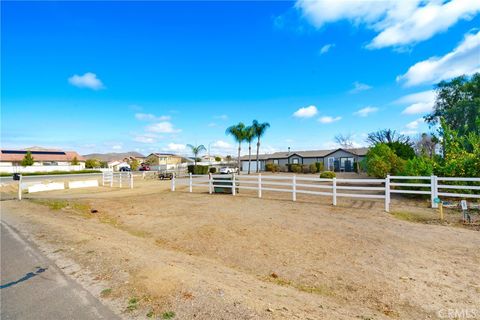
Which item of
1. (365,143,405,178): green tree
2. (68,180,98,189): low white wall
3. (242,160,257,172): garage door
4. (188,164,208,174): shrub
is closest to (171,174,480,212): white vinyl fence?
(365,143,405,178): green tree

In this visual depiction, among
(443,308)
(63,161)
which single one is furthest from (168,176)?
(63,161)

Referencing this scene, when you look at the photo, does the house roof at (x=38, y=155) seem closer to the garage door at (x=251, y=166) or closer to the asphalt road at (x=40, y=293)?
the garage door at (x=251, y=166)

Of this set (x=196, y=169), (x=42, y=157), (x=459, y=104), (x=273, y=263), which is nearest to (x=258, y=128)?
(x=196, y=169)

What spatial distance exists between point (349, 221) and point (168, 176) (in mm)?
26900

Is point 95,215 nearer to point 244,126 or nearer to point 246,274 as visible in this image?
point 246,274

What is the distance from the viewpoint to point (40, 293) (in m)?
3.67

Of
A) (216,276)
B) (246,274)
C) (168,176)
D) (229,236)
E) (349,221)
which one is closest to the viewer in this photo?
(216,276)

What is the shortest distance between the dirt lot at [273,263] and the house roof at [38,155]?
7100cm

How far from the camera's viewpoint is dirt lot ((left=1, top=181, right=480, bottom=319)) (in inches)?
132

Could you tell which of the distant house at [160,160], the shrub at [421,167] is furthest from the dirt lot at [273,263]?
the distant house at [160,160]

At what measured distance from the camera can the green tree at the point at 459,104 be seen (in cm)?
2950

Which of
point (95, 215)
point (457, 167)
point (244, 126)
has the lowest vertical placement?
point (95, 215)

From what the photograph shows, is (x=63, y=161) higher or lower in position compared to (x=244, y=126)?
lower

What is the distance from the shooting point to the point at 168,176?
3203 cm
